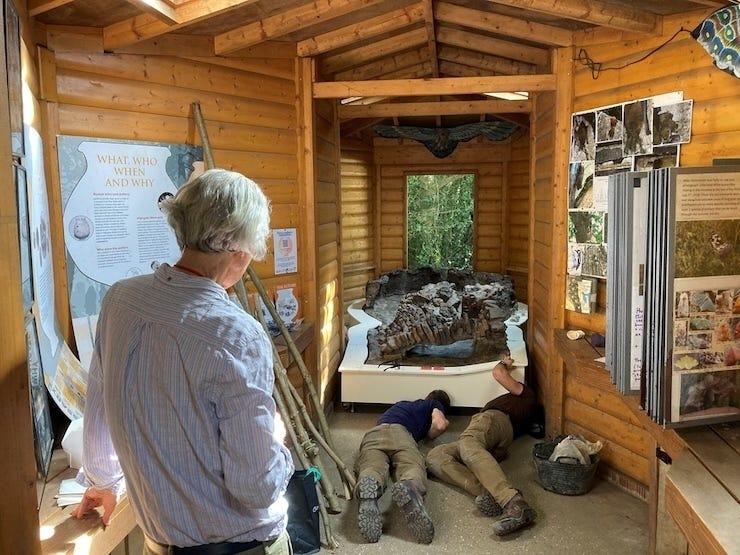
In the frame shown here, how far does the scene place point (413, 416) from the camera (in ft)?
15.7

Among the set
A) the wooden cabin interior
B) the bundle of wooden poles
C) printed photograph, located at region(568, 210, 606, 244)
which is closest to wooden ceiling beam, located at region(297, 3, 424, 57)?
the wooden cabin interior

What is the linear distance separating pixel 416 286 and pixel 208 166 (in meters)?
6.08

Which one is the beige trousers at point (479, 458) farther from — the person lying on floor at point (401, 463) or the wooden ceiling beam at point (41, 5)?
the wooden ceiling beam at point (41, 5)

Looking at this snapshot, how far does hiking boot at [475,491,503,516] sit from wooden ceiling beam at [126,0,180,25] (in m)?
3.48

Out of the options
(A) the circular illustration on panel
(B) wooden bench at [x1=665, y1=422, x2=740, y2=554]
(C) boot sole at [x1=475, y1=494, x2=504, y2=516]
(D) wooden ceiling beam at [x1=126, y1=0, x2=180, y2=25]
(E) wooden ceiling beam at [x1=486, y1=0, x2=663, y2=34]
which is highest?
(E) wooden ceiling beam at [x1=486, y1=0, x2=663, y2=34]

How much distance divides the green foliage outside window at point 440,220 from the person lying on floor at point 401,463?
4939 millimetres

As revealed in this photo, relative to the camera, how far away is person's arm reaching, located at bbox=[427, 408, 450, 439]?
4.90 m

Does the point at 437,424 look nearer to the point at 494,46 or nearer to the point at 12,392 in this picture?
the point at 494,46

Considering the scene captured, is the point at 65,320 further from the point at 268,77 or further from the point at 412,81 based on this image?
the point at 412,81

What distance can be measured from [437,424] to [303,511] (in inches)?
78.6

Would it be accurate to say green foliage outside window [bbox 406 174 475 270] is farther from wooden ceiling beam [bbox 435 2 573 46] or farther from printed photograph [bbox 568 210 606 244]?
printed photograph [bbox 568 210 606 244]

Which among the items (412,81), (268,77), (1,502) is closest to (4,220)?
(1,502)

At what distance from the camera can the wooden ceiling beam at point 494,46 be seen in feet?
15.9

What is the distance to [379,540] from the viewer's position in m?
3.59
